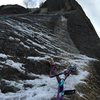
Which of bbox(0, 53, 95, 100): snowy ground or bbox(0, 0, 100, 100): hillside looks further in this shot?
bbox(0, 0, 100, 100): hillside

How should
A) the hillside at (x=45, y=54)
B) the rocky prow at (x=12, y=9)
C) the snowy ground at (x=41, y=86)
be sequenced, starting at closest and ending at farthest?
the snowy ground at (x=41, y=86) → the hillside at (x=45, y=54) → the rocky prow at (x=12, y=9)

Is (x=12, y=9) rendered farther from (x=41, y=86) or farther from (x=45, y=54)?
(x=41, y=86)

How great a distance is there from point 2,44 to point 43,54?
267cm

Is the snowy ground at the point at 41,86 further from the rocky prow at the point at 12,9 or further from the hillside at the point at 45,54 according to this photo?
the rocky prow at the point at 12,9

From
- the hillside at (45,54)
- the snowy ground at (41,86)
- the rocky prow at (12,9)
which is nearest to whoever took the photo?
the snowy ground at (41,86)

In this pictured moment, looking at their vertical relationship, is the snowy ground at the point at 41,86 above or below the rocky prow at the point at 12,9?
below

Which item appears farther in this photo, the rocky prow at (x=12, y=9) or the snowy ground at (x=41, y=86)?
the rocky prow at (x=12, y=9)

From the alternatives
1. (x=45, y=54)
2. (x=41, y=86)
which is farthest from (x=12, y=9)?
(x=41, y=86)

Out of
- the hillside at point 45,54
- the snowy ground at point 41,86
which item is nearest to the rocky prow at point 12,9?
the hillside at point 45,54

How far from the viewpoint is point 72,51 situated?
27.4 m

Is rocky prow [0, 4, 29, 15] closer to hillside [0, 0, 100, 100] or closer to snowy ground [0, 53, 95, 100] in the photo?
hillside [0, 0, 100, 100]

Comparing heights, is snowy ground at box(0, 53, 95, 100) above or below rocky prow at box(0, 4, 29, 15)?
below

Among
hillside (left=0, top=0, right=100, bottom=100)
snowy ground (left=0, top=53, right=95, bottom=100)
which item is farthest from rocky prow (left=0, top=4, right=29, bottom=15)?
snowy ground (left=0, top=53, right=95, bottom=100)

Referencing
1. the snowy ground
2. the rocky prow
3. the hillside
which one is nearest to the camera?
the snowy ground
